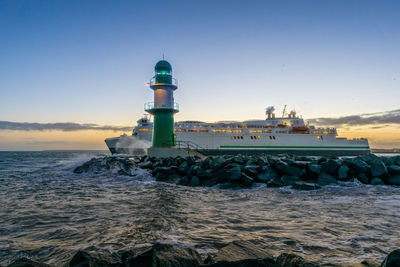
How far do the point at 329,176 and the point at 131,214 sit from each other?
8315mm

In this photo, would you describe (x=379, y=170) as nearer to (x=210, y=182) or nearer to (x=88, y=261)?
(x=210, y=182)

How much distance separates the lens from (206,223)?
4840mm

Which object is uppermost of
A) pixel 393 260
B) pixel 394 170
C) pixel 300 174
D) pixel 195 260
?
pixel 393 260

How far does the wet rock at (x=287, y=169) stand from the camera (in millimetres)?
10171

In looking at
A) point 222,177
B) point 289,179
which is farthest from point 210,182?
point 289,179

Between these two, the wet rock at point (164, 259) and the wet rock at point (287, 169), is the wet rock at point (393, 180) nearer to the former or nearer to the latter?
the wet rock at point (287, 169)

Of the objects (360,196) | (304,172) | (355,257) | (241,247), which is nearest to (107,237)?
(241,247)

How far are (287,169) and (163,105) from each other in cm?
1416

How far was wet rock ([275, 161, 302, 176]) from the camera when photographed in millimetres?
10171

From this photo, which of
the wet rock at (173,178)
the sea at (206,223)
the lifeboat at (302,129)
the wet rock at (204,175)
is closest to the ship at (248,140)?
the lifeboat at (302,129)

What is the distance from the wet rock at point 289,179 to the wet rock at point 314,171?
82 cm

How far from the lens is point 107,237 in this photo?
4.14 meters

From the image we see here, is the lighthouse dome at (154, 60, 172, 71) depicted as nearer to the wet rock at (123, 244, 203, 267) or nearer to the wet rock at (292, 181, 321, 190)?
the wet rock at (292, 181, 321, 190)

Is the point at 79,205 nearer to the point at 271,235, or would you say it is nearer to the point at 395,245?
the point at 271,235
